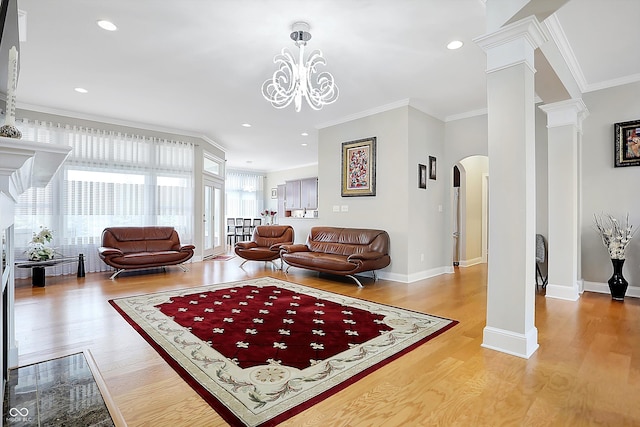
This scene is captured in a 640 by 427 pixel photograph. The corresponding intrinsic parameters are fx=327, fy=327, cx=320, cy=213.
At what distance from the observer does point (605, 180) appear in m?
4.42

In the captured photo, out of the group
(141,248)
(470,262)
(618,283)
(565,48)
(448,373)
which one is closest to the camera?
(448,373)

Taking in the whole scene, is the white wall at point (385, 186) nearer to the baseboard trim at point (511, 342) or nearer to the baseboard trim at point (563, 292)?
the baseboard trim at point (563, 292)

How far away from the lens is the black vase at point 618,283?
13.3 feet

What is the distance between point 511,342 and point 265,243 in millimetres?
5137

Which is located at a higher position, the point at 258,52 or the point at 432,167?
the point at 258,52

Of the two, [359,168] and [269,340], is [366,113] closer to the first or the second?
[359,168]

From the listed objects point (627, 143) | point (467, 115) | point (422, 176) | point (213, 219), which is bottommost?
point (213, 219)

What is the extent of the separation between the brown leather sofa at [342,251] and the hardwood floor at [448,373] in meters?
1.06

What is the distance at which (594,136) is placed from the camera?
452 cm

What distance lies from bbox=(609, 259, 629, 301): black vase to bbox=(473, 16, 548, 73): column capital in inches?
122

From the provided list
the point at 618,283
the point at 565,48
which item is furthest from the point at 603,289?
the point at 565,48

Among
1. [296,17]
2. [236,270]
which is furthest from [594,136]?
[236,270]

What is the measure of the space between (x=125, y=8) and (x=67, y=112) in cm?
392

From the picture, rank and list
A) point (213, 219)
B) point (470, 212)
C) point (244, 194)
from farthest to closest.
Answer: point (244, 194)
point (213, 219)
point (470, 212)
